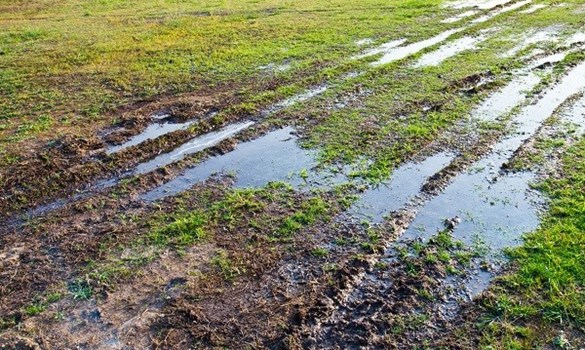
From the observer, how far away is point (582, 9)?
1759cm

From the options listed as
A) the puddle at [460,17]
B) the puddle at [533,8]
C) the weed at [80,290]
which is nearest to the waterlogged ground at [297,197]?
the weed at [80,290]

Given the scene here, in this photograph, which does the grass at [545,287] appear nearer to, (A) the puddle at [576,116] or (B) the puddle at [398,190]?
(B) the puddle at [398,190]

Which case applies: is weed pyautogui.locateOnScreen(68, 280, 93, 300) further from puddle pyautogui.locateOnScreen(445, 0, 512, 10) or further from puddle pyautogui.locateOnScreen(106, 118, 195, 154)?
puddle pyautogui.locateOnScreen(445, 0, 512, 10)

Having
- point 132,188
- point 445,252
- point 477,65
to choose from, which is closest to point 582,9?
point 477,65

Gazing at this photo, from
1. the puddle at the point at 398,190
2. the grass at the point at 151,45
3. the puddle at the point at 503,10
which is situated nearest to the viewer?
the puddle at the point at 398,190

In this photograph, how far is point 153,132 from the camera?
381 inches

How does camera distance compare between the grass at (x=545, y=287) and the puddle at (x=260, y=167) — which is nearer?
the grass at (x=545, y=287)

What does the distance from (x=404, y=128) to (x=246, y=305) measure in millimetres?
5020

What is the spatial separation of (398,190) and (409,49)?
7570mm

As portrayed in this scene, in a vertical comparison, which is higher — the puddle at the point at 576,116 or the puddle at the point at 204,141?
the puddle at the point at 204,141

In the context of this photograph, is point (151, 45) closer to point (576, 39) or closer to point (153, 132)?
point (153, 132)

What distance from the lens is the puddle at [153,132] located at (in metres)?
9.11

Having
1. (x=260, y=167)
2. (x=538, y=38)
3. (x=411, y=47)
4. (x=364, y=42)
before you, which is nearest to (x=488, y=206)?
(x=260, y=167)

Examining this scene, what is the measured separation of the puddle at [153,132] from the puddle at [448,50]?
6035mm
